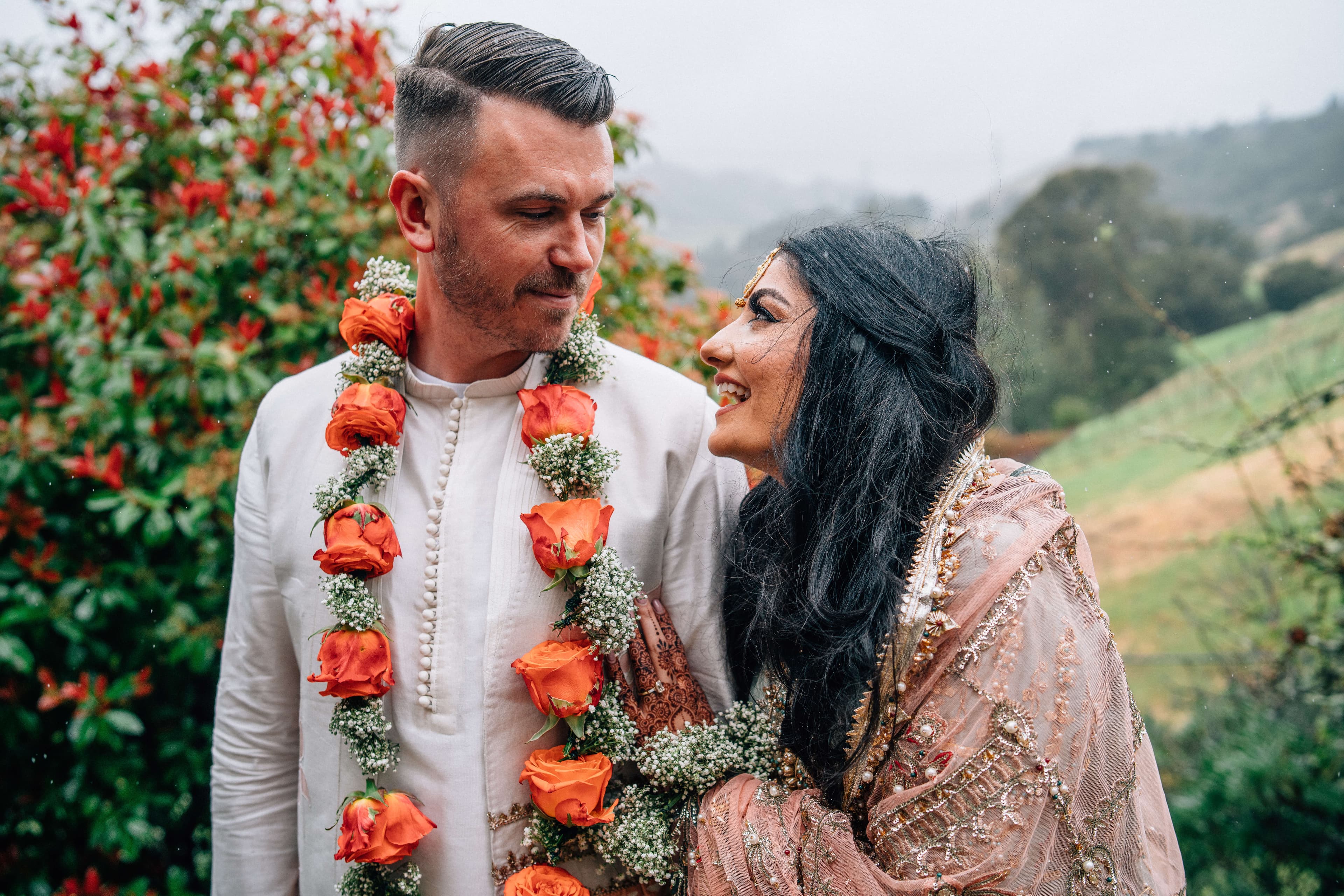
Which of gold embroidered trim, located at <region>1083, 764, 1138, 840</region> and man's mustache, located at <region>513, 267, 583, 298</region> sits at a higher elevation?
man's mustache, located at <region>513, 267, 583, 298</region>

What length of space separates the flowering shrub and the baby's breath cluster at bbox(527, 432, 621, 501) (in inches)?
39.1

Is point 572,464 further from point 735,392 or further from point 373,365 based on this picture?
point 373,365

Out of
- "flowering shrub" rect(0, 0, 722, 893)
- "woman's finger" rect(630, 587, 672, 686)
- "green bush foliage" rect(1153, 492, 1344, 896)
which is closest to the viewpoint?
"woman's finger" rect(630, 587, 672, 686)

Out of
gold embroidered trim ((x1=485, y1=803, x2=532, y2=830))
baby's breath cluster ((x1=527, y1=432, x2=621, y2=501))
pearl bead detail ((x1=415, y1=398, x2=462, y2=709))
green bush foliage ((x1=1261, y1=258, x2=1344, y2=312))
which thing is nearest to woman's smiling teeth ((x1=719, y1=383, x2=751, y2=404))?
baby's breath cluster ((x1=527, y1=432, x2=621, y2=501))

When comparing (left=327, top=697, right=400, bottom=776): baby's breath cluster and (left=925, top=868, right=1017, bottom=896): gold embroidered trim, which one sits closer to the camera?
(left=925, top=868, right=1017, bottom=896): gold embroidered trim

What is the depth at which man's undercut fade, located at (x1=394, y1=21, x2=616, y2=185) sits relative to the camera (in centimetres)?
171

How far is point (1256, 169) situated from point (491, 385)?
497cm

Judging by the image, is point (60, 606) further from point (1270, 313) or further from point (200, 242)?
point (1270, 313)

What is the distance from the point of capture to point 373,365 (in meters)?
1.93

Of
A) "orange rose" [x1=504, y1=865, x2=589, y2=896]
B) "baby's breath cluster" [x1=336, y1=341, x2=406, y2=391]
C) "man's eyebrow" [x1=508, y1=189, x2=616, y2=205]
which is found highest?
"man's eyebrow" [x1=508, y1=189, x2=616, y2=205]

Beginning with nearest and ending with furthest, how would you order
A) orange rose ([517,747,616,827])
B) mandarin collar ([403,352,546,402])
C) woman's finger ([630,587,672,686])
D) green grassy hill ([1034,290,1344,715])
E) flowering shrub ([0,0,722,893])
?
orange rose ([517,747,616,827])
woman's finger ([630,587,672,686])
mandarin collar ([403,352,546,402])
flowering shrub ([0,0,722,893])
green grassy hill ([1034,290,1344,715])

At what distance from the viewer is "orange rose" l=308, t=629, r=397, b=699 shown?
166cm

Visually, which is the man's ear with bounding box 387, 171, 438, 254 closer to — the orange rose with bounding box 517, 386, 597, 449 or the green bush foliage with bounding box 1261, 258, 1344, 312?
the orange rose with bounding box 517, 386, 597, 449

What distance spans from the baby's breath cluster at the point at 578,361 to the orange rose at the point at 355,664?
681mm
